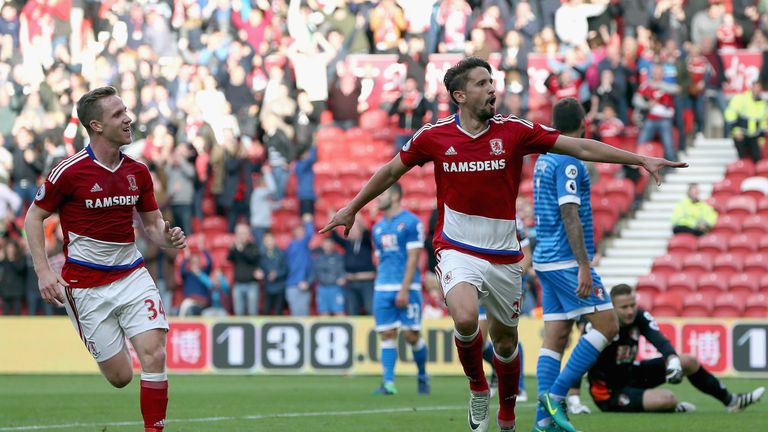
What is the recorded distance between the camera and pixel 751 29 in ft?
82.4

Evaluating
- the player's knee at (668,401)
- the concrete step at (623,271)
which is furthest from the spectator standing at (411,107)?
the player's knee at (668,401)

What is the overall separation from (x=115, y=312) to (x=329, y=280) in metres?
13.2

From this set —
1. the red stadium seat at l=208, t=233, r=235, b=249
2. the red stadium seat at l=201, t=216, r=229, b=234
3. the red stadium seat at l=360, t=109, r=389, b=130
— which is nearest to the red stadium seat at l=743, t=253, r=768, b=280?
the red stadium seat at l=360, t=109, r=389, b=130

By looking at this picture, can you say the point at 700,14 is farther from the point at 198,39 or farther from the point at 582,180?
the point at 582,180

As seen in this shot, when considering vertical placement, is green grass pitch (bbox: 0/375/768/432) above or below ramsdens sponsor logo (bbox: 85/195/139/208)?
below

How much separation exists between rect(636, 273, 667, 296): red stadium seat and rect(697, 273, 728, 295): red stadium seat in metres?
0.57

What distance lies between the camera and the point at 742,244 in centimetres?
2167

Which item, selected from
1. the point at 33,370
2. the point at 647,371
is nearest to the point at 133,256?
the point at 647,371

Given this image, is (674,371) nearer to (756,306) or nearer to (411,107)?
(756,306)

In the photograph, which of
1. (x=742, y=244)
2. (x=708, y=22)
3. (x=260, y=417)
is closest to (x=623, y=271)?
(x=742, y=244)

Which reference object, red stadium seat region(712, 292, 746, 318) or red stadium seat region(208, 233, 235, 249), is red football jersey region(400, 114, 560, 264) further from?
red stadium seat region(208, 233, 235, 249)

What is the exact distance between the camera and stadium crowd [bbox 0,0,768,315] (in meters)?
23.2

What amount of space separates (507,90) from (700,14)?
13.8 feet

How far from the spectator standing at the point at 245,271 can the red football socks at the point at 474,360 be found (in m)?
13.7
